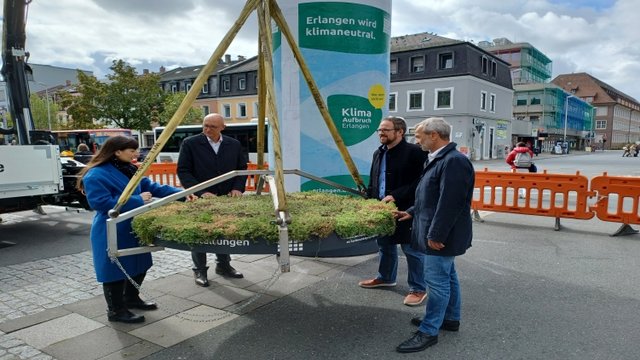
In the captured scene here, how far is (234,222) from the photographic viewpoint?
3.07 m

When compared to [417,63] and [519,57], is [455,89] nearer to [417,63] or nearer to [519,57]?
[417,63]

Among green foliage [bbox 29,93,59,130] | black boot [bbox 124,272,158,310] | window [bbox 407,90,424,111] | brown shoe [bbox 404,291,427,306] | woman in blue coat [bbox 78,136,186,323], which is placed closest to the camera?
woman in blue coat [bbox 78,136,186,323]

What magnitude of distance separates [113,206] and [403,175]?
9.03ft

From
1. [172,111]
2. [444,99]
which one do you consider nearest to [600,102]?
[444,99]

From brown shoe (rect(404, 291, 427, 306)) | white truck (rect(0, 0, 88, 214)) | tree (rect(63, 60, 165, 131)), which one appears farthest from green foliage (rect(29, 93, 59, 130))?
brown shoe (rect(404, 291, 427, 306))

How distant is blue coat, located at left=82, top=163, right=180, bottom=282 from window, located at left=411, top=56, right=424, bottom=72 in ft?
124

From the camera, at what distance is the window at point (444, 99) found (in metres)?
37.5

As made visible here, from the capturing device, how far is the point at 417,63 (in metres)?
38.8

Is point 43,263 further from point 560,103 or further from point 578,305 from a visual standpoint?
point 560,103

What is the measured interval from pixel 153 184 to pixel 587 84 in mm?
115550

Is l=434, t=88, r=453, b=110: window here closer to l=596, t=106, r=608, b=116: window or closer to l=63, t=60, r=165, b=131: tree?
l=63, t=60, r=165, b=131: tree

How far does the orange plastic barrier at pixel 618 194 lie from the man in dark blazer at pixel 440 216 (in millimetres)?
5855

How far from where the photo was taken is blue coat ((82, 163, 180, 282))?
3643 millimetres

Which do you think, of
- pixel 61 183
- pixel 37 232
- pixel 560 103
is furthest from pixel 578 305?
pixel 560 103
